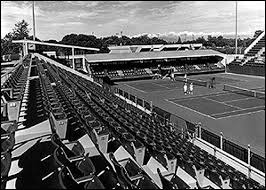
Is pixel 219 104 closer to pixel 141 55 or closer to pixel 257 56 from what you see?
pixel 257 56

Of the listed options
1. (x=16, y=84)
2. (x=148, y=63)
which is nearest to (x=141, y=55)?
(x=148, y=63)

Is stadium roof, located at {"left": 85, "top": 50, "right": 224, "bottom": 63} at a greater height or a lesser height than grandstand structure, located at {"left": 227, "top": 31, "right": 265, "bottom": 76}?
greater

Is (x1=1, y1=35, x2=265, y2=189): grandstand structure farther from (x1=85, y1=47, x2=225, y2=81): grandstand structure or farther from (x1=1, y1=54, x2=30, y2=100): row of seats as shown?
(x1=85, y1=47, x2=225, y2=81): grandstand structure

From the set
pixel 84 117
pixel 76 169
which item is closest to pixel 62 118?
pixel 84 117

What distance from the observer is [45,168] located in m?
3.09

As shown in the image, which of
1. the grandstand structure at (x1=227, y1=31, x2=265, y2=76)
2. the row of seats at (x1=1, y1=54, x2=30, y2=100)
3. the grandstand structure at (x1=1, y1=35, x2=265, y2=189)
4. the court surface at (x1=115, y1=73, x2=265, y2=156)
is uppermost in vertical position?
the grandstand structure at (x1=227, y1=31, x2=265, y2=76)

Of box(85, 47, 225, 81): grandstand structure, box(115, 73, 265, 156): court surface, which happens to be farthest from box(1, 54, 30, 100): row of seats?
box(85, 47, 225, 81): grandstand structure

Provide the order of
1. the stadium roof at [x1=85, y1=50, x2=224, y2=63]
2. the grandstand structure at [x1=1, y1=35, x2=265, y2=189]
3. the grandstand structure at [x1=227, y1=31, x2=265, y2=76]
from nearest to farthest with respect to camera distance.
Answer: the grandstand structure at [x1=227, y1=31, x2=265, y2=76] < the grandstand structure at [x1=1, y1=35, x2=265, y2=189] < the stadium roof at [x1=85, y1=50, x2=224, y2=63]

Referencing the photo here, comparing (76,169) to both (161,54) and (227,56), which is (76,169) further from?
(227,56)

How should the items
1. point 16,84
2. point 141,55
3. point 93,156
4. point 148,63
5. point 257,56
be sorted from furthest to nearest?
point 148,63 → point 141,55 → point 16,84 → point 93,156 → point 257,56

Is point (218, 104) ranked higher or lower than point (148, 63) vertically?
lower

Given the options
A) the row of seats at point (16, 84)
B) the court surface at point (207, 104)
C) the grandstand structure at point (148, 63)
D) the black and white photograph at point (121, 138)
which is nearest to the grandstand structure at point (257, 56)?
the black and white photograph at point (121, 138)

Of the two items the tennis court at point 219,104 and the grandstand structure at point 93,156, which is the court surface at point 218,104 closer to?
the tennis court at point 219,104

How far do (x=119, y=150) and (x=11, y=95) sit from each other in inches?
98.3
